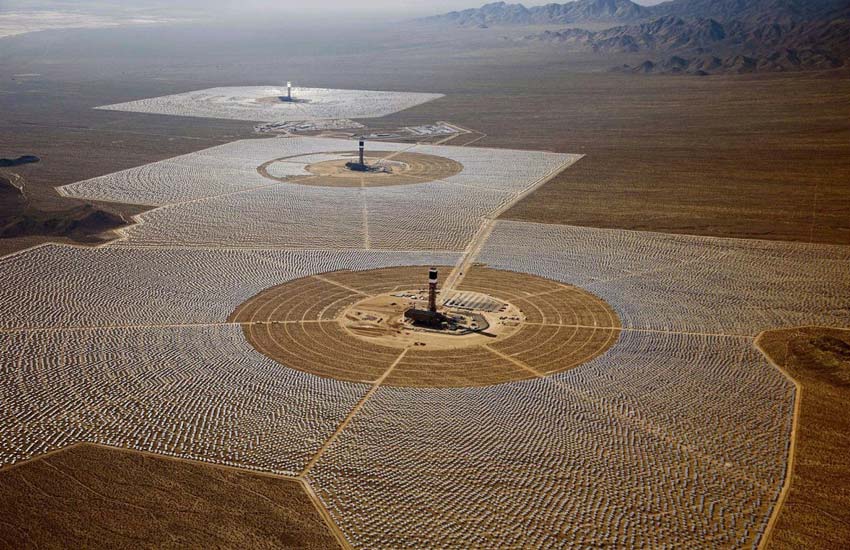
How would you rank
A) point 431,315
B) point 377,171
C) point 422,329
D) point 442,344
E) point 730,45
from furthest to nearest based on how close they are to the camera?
point 730,45 → point 377,171 → point 431,315 → point 422,329 → point 442,344

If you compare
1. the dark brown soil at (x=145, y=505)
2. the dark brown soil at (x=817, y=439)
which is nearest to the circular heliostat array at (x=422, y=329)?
the dark brown soil at (x=817, y=439)

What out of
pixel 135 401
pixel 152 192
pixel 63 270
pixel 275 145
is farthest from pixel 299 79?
pixel 135 401

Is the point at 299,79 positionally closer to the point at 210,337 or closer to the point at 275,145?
the point at 275,145

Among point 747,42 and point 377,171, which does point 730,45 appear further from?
point 377,171

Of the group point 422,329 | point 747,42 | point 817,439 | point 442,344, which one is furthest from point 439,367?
point 747,42

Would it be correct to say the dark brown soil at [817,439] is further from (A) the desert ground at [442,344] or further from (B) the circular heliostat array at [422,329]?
(B) the circular heliostat array at [422,329]

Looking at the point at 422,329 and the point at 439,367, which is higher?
the point at 422,329
